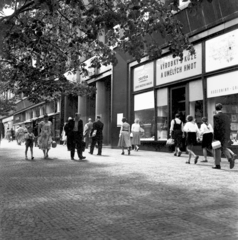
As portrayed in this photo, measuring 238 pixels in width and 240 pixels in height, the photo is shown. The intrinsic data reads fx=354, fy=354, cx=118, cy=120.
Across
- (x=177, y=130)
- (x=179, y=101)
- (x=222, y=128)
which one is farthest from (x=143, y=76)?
(x=222, y=128)

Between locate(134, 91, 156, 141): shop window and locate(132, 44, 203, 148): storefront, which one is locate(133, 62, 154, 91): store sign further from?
locate(134, 91, 156, 141): shop window

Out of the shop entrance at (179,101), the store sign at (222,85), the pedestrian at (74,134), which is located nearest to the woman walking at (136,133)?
the shop entrance at (179,101)

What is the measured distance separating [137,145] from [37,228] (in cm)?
1428

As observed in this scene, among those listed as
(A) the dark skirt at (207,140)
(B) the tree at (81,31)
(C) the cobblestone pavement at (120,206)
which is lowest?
(C) the cobblestone pavement at (120,206)

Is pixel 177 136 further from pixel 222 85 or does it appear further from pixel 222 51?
pixel 222 51

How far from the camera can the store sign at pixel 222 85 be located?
496 inches

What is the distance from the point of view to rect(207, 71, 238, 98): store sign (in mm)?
12586

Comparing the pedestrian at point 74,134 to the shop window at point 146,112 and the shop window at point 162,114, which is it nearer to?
the shop window at point 162,114

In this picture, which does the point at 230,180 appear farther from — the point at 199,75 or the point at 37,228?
the point at 199,75

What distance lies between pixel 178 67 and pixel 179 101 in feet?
4.94

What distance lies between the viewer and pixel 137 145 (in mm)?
18125

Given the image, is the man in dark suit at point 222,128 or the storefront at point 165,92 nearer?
the man in dark suit at point 222,128

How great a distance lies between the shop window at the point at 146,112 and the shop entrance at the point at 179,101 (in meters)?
1.56

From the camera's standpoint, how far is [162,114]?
16.9 m
